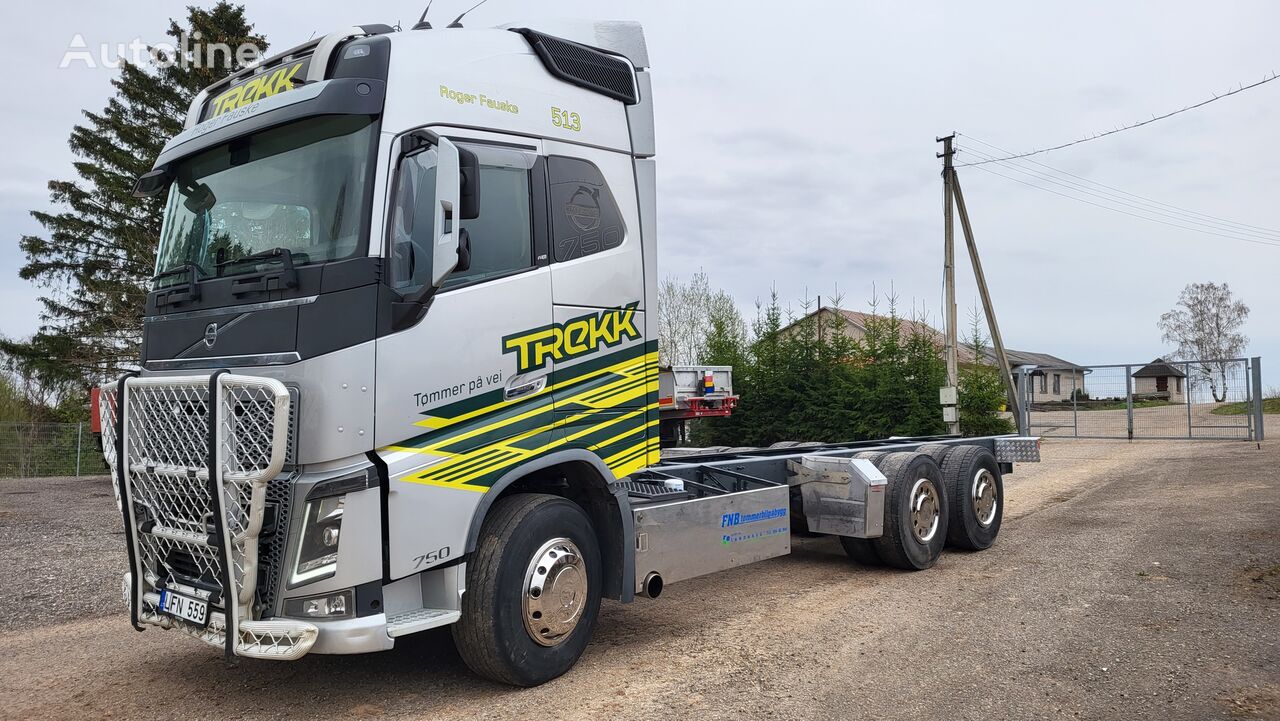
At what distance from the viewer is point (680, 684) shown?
479cm

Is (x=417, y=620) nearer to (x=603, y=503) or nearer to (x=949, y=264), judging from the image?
(x=603, y=503)

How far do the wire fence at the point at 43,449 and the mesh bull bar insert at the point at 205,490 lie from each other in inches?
786

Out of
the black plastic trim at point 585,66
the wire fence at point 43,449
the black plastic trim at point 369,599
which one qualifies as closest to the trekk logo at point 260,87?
the black plastic trim at point 585,66

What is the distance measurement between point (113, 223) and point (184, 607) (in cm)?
2133

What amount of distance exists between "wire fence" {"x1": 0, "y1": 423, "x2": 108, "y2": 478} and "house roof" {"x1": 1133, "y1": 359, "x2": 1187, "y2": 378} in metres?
26.0

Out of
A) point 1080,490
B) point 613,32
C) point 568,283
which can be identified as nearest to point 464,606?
point 568,283

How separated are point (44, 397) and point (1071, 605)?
30.5 m

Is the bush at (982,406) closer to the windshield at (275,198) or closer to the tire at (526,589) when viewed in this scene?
the tire at (526,589)

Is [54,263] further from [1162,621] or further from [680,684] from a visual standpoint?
[1162,621]

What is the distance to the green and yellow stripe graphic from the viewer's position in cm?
436

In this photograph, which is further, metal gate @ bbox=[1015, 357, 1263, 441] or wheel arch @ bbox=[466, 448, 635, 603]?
metal gate @ bbox=[1015, 357, 1263, 441]

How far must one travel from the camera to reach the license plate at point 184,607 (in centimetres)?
417

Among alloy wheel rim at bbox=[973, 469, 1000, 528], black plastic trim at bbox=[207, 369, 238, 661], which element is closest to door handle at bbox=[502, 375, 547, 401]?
black plastic trim at bbox=[207, 369, 238, 661]

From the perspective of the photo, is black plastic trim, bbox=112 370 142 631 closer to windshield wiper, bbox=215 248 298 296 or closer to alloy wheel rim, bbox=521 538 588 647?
windshield wiper, bbox=215 248 298 296
